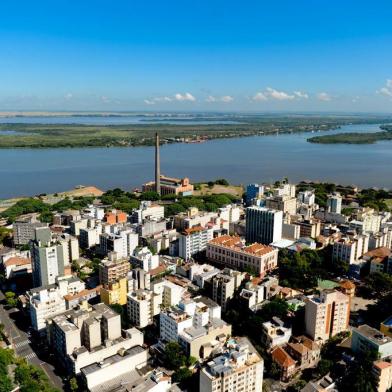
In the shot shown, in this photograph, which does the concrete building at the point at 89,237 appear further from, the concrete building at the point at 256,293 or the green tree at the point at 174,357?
the green tree at the point at 174,357

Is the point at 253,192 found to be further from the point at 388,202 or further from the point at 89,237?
the point at 89,237

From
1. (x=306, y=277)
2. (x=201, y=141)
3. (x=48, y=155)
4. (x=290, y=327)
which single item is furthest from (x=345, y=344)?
(x=201, y=141)

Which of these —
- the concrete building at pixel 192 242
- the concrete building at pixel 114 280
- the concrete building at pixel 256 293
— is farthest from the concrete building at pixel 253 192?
the concrete building at pixel 114 280

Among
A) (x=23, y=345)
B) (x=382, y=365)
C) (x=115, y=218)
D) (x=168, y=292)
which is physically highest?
(x=115, y=218)

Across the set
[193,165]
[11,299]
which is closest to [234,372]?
[11,299]

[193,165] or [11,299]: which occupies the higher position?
[193,165]

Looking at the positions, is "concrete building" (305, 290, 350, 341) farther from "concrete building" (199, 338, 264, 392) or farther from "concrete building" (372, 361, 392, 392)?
"concrete building" (199, 338, 264, 392)

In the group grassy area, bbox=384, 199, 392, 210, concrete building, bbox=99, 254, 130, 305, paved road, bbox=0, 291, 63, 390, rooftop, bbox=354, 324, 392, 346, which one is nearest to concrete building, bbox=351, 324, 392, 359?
rooftop, bbox=354, 324, 392, 346
